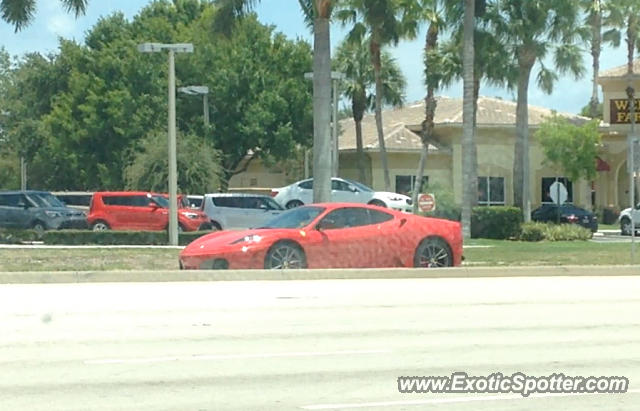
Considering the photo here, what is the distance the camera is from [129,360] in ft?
34.1

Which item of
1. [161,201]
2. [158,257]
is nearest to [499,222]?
[161,201]

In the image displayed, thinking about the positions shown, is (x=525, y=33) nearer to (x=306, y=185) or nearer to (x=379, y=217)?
(x=306, y=185)

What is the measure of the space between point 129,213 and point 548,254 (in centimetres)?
1580

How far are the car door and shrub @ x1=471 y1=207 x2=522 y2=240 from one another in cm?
1648

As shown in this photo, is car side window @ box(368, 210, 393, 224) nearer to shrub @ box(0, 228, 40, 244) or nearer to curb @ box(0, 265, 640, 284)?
curb @ box(0, 265, 640, 284)

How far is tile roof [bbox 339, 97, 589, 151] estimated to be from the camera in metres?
54.2

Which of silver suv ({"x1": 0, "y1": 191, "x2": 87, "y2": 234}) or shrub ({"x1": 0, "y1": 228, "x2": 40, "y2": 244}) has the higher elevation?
silver suv ({"x1": 0, "y1": 191, "x2": 87, "y2": 234})

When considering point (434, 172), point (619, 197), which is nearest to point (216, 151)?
point (434, 172)

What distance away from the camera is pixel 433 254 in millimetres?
20641

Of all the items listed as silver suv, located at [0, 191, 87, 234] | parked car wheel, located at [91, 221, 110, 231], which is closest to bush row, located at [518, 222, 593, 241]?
parked car wheel, located at [91, 221, 110, 231]

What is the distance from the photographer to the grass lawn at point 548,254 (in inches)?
935

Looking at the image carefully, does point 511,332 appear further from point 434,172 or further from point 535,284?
point 434,172

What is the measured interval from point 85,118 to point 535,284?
39.5 meters

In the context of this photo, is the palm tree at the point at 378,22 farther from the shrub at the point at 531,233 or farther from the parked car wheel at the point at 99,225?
the parked car wheel at the point at 99,225
